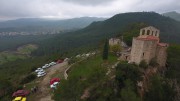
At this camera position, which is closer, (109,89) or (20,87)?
(109,89)

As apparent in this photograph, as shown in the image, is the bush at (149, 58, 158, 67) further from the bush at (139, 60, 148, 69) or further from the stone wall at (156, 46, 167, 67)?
the bush at (139, 60, 148, 69)

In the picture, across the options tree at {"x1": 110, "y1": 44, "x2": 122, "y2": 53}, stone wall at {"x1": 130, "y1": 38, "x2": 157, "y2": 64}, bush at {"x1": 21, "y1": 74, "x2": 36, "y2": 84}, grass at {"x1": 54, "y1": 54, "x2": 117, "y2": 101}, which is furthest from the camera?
bush at {"x1": 21, "y1": 74, "x2": 36, "y2": 84}

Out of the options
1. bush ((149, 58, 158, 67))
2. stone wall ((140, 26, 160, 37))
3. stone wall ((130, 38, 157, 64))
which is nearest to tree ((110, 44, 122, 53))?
stone wall ((140, 26, 160, 37))

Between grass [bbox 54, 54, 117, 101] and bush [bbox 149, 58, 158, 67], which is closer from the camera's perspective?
grass [bbox 54, 54, 117, 101]

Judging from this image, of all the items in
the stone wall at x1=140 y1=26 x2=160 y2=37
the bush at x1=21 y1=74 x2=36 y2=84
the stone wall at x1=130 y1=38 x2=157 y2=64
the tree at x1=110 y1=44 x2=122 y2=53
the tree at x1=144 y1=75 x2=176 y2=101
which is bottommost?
the bush at x1=21 y1=74 x2=36 y2=84

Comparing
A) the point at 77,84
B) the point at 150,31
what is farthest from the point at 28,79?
Answer: the point at 150,31

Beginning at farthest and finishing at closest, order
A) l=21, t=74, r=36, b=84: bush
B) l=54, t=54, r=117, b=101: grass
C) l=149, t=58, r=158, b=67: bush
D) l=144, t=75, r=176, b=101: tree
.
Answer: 1. l=21, t=74, r=36, b=84: bush
2. l=149, t=58, r=158, b=67: bush
3. l=144, t=75, r=176, b=101: tree
4. l=54, t=54, r=117, b=101: grass

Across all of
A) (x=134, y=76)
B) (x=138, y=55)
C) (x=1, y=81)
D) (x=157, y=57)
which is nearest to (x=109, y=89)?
(x=134, y=76)

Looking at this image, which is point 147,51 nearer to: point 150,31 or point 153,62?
point 153,62

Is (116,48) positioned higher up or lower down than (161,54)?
lower down

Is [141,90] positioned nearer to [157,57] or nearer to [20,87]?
[157,57]

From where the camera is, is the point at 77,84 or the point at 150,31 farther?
the point at 150,31
